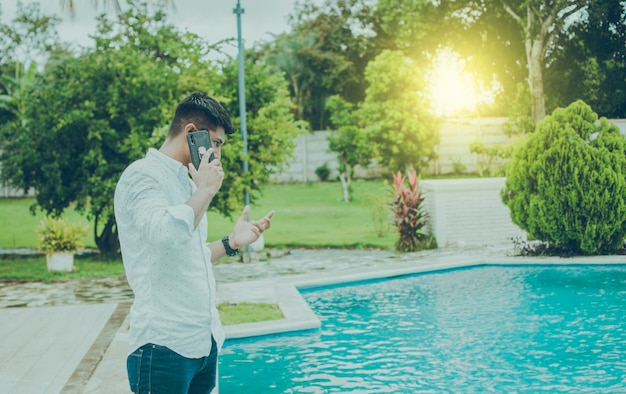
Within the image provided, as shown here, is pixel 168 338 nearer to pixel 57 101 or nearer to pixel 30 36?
pixel 57 101

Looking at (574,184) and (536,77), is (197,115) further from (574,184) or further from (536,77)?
(536,77)

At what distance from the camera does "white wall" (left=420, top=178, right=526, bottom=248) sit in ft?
45.9

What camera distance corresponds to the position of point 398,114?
25172 millimetres

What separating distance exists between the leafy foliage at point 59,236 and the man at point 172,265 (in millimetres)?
9936

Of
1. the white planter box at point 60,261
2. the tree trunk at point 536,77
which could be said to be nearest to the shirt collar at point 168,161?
the white planter box at point 60,261

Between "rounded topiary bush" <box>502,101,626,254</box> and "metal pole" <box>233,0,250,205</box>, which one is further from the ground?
"metal pole" <box>233,0,250,205</box>

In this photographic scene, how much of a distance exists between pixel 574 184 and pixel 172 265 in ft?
34.1

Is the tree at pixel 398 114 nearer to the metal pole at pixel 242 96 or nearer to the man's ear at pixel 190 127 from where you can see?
the metal pole at pixel 242 96

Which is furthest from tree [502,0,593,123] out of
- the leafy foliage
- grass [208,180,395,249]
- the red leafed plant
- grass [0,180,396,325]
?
the leafy foliage

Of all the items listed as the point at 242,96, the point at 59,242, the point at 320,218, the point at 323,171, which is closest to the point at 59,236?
the point at 59,242

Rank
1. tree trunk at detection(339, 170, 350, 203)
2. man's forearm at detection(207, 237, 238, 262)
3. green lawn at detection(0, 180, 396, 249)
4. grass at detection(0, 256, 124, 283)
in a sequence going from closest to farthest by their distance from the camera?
man's forearm at detection(207, 237, 238, 262), grass at detection(0, 256, 124, 283), green lawn at detection(0, 180, 396, 249), tree trunk at detection(339, 170, 350, 203)

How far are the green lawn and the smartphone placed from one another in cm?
1054

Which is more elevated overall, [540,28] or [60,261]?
[540,28]

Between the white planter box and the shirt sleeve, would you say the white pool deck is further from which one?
the shirt sleeve
